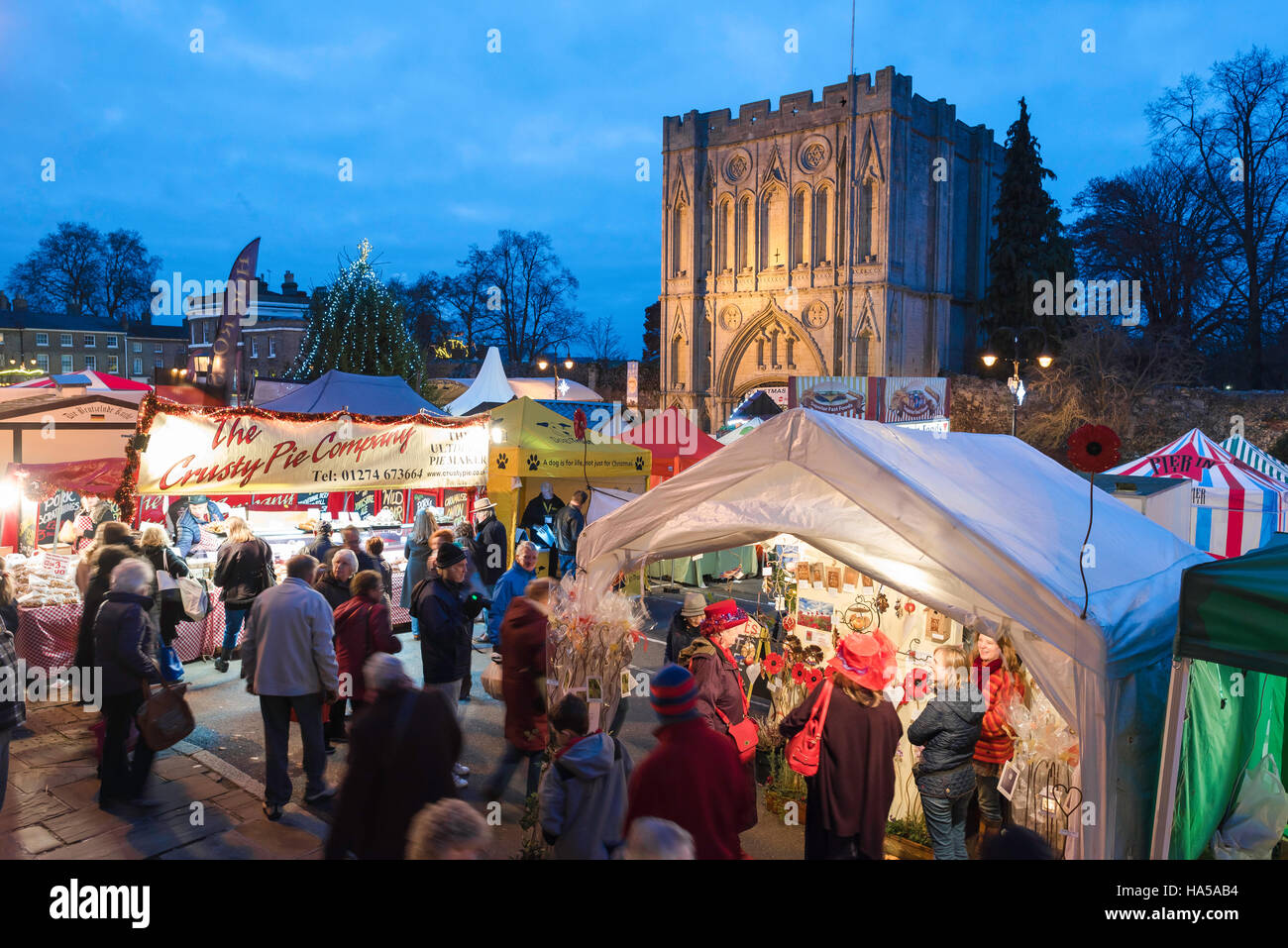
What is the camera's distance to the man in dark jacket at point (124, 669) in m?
5.26

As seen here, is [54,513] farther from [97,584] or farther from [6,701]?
[6,701]

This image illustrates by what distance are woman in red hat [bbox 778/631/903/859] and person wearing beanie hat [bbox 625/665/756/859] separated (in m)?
0.94

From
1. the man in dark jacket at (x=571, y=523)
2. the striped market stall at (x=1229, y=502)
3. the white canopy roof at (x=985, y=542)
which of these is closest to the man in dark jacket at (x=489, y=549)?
the man in dark jacket at (x=571, y=523)

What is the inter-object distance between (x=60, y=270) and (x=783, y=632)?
225ft

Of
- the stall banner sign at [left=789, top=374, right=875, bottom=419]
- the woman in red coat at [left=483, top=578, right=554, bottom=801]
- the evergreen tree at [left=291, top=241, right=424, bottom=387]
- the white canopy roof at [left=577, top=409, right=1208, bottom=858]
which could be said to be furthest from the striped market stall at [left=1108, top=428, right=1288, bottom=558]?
the evergreen tree at [left=291, top=241, right=424, bottom=387]

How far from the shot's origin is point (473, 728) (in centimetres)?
707

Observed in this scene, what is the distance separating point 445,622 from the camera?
19.4 ft

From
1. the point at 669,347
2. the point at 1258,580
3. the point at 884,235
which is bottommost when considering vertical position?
the point at 1258,580

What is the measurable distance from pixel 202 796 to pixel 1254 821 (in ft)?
21.5

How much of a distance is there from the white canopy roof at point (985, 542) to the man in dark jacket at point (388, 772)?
82.1 inches

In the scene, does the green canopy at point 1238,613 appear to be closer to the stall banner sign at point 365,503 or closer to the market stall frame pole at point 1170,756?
the market stall frame pole at point 1170,756

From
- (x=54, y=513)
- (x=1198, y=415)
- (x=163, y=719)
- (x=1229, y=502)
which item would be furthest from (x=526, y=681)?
(x=1198, y=415)
